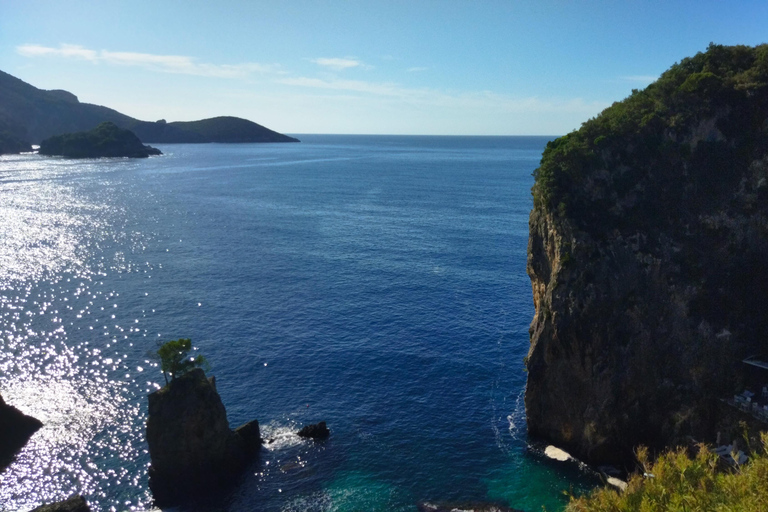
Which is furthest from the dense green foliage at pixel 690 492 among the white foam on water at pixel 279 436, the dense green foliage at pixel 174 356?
the dense green foliage at pixel 174 356

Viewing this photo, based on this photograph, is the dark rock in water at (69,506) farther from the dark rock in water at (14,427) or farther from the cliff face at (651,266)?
the cliff face at (651,266)

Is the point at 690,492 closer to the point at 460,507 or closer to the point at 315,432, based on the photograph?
the point at 460,507

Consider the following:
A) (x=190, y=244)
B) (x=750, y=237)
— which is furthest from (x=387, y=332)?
(x=190, y=244)

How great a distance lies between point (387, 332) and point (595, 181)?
117 feet

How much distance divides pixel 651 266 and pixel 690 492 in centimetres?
3238

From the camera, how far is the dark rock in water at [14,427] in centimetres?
5558

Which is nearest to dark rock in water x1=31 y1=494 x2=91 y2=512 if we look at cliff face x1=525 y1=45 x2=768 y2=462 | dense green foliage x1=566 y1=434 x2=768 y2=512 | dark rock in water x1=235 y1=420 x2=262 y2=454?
dark rock in water x1=235 y1=420 x2=262 y2=454

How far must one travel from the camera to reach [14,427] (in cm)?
5722

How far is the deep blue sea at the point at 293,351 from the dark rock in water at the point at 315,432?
51.9 inches

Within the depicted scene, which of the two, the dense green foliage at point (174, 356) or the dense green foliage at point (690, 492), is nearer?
the dense green foliage at point (690, 492)

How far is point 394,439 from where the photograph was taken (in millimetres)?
56531

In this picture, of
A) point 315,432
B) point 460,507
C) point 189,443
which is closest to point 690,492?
point 460,507

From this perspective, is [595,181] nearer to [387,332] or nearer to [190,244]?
[387,332]

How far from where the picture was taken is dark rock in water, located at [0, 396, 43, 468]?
182 ft
